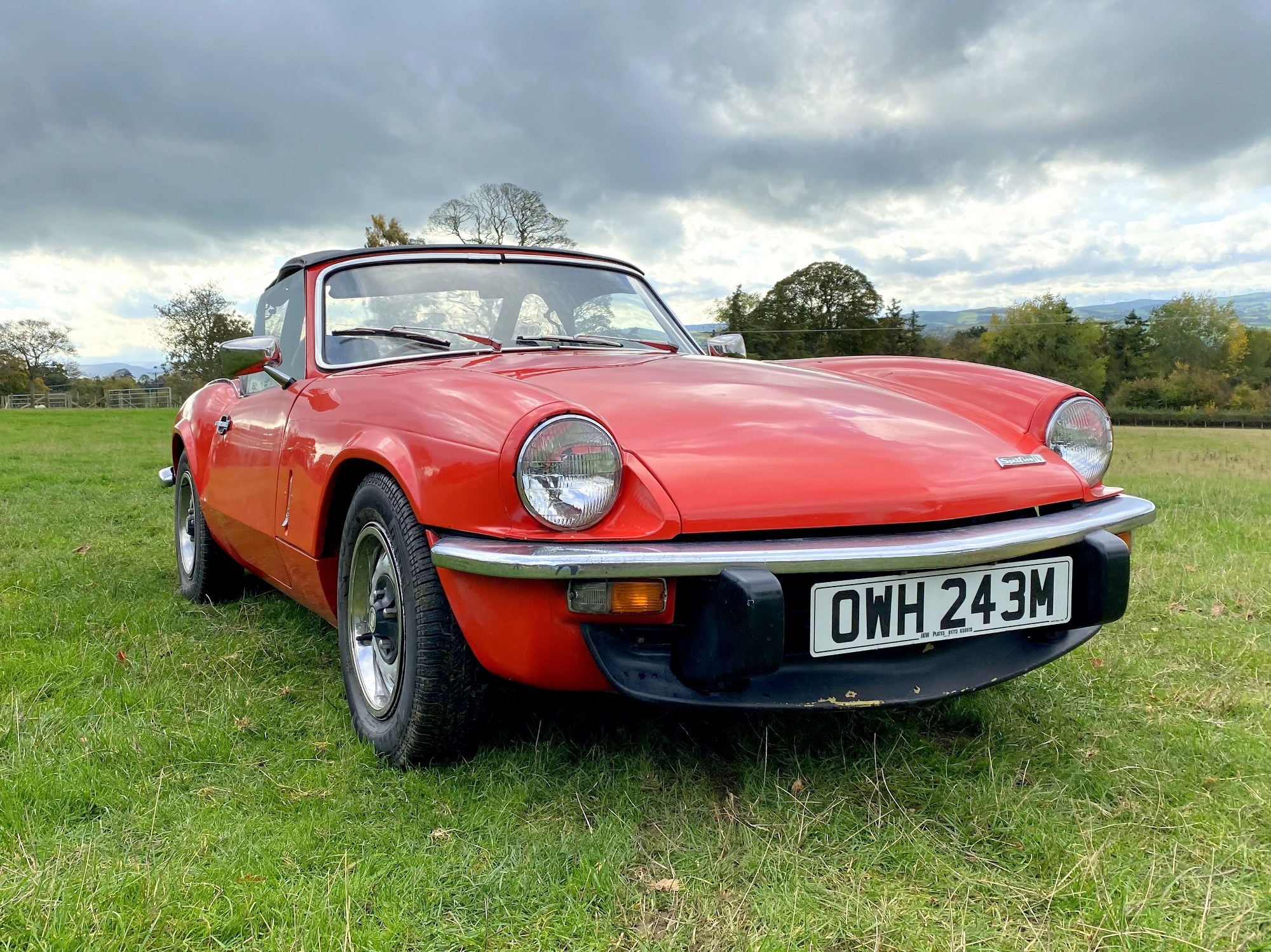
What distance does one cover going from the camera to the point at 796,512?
179 centimetres

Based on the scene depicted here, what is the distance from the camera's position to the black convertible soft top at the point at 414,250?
123 inches

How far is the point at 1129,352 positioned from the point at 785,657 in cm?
5918

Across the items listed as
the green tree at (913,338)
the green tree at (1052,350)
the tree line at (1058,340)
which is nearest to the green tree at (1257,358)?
the tree line at (1058,340)

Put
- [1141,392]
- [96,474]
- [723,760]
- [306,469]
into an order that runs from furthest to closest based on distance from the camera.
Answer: [1141,392]
[96,474]
[306,469]
[723,760]

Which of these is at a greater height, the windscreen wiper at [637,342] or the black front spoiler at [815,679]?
the windscreen wiper at [637,342]

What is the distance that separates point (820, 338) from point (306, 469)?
4150 centimetres

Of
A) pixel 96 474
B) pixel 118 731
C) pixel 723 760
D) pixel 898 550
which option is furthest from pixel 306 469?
pixel 96 474

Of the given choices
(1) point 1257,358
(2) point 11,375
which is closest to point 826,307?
(1) point 1257,358

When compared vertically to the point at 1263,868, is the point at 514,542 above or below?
above

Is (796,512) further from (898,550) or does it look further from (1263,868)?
(1263,868)

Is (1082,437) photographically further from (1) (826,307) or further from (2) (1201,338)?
(2) (1201,338)

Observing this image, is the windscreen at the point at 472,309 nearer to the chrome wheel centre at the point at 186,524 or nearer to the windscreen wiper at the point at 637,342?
the windscreen wiper at the point at 637,342

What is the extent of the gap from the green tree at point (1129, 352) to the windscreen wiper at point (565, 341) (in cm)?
5630

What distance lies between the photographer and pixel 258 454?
9.75 feet
